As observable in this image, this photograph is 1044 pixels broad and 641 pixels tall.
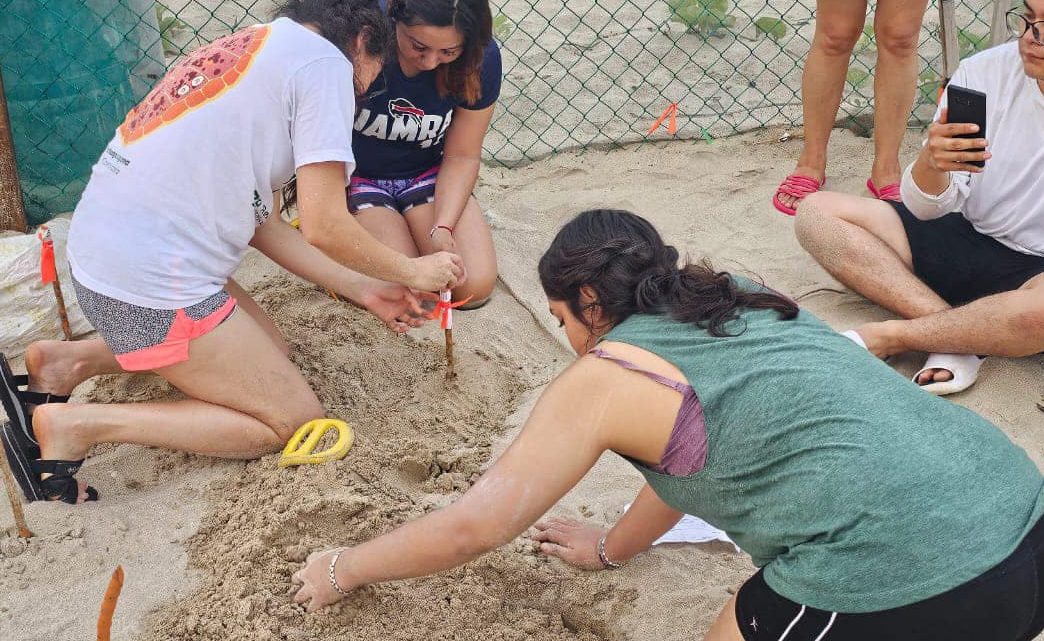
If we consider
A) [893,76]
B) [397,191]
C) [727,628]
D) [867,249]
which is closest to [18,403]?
[397,191]

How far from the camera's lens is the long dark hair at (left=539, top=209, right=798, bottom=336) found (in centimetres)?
168

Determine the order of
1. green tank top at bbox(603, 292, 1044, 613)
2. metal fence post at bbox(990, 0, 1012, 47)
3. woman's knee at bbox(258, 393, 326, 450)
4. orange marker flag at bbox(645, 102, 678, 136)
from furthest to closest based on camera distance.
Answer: orange marker flag at bbox(645, 102, 678, 136), metal fence post at bbox(990, 0, 1012, 47), woman's knee at bbox(258, 393, 326, 450), green tank top at bbox(603, 292, 1044, 613)

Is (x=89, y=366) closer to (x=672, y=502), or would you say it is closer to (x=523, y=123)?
(x=672, y=502)

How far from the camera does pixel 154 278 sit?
234cm

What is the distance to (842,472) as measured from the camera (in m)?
1.53

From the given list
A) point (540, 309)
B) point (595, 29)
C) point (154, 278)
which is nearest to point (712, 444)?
point (154, 278)

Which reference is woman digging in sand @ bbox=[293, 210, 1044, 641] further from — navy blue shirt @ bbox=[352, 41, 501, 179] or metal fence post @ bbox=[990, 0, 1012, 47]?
metal fence post @ bbox=[990, 0, 1012, 47]

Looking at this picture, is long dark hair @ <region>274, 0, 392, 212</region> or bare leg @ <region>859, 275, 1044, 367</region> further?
bare leg @ <region>859, 275, 1044, 367</region>

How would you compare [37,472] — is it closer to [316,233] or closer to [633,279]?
[316,233]

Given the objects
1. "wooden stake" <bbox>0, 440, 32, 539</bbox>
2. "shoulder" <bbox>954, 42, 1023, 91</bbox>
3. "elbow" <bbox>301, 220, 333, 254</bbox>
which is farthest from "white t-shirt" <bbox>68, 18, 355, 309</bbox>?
"shoulder" <bbox>954, 42, 1023, 91</bbox>

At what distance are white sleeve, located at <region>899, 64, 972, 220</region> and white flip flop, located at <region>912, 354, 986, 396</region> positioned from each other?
415 mm

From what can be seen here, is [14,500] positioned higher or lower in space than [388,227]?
lower

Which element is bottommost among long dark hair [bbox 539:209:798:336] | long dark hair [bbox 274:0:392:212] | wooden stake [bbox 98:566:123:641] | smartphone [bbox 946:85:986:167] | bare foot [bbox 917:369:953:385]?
wooden stake [bbox 98:566:123:641]

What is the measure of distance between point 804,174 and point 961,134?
109 centimetres
